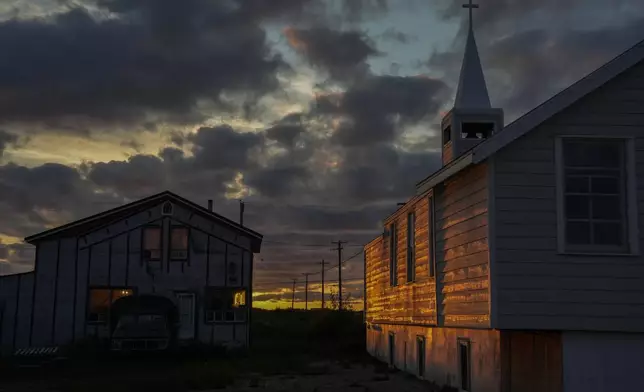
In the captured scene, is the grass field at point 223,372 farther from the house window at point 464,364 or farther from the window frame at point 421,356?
the house window at point 464,364

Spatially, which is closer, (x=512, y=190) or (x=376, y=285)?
(x=512, y=190)

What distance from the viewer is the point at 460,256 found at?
14.4 m

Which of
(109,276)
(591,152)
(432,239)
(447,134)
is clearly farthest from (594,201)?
(109,276)

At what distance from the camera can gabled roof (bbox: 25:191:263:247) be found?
3079 centimetres

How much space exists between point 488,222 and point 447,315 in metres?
3.64

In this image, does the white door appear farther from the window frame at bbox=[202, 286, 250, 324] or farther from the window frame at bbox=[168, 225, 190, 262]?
the window frame at bbox=[168, 225, 190, 262]

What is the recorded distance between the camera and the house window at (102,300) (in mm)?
30672

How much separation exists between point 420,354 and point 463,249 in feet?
25.1

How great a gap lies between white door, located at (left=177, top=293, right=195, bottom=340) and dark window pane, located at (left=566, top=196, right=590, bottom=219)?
21218 mm

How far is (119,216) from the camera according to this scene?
103ft

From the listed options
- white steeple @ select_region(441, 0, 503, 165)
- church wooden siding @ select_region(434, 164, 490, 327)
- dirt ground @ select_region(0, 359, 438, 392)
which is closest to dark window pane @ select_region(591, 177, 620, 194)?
church wooden siding @ select_region(434, 164, 490, 327)

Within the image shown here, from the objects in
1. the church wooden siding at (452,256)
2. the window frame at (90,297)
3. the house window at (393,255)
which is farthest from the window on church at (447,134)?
the window frame at (90,297)

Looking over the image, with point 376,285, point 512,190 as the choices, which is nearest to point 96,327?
point 376,285

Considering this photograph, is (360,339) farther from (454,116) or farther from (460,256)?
(460,256)
